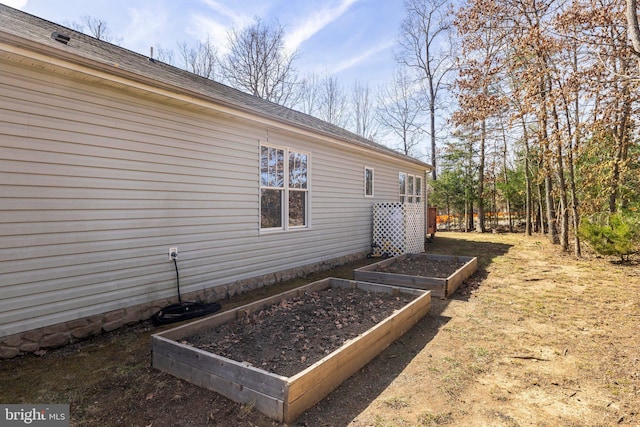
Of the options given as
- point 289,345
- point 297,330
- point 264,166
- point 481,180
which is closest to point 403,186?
point 481,180

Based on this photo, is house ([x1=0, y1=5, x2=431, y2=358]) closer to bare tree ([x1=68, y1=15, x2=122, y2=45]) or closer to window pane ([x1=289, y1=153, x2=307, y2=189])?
window pane ([x1=289, y1=153, x2=307, y2=189])

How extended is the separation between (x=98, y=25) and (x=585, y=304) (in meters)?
20.1

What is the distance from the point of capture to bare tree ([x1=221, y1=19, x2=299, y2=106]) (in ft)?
61.9

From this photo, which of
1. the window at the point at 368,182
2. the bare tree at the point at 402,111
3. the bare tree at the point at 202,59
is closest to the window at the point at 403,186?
the window at the point at 368,182

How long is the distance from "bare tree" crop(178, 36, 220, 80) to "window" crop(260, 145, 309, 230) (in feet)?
51.1

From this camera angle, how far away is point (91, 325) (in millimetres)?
3680

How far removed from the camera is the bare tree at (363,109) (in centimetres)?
2516

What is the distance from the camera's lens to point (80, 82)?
3592 mm

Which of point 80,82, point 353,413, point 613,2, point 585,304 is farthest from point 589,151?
point 80,82

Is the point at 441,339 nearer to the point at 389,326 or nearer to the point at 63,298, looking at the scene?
the point at 389,326

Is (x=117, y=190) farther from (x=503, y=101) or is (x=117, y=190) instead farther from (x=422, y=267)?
(x=503, y=101)

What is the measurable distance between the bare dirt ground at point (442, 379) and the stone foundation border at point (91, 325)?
0.10 meters

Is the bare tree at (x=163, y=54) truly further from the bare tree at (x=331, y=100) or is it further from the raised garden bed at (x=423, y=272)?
the raised garden bed at (x=423, y=272)

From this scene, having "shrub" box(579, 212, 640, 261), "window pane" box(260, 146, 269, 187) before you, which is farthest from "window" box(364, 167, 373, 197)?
"shrub" box(579, 212, 640, 261)
